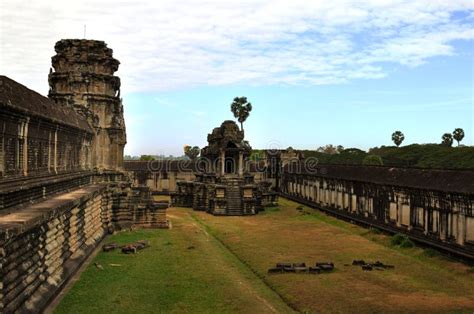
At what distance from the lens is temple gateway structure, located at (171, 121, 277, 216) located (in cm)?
4012

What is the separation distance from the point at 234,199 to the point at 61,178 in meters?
23.0

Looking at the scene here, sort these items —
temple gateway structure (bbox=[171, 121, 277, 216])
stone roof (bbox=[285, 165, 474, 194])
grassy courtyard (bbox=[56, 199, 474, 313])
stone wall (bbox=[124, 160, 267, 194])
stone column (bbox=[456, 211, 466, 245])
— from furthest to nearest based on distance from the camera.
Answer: stone wall (bbox=[124, 160, 267, 194]), temple gateway structure (bbox=[171, 121, 277, 216]), stone roof (bbox=[285, 165, 474, 194]), stone column (bbox=[456, 211, 466, 245]), grassy courtyard (bbox=[56, 199, 474, 313])

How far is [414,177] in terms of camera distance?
2767 cm

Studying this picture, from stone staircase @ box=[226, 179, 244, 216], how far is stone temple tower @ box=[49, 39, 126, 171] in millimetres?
12768

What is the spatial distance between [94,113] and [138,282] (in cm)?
1493

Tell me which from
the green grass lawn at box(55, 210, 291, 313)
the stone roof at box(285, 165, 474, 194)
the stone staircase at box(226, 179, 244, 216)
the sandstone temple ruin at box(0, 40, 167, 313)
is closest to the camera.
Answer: the sandstone temple ruin at box(0, 40, 167, 313)

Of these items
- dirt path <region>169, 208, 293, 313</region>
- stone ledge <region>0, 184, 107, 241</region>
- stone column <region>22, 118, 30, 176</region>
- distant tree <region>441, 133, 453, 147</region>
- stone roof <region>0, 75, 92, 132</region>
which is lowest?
dirt path <region>169, 208, 293, 313</region>

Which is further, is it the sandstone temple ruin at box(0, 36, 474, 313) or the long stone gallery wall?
the long stone gallery wall

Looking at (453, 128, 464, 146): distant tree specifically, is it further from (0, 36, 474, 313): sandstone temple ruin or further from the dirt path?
the dirt path

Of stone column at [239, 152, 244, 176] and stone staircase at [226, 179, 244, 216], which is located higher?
stone column at [239, 152, 244, 176]

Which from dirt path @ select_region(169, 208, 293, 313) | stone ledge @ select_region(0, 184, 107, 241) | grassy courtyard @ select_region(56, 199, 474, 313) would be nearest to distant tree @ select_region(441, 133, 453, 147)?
grassy courtyard @ select_region(56, 199, 474, 313)

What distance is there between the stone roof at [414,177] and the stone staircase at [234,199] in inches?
287

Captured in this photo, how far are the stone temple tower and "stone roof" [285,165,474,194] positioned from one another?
1633 cm

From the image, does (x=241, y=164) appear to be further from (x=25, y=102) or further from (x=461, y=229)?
(x=25, y=102)
